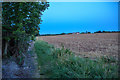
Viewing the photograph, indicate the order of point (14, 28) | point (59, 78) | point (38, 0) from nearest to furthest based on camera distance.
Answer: point (59, 78)
point (14, 28)
point (38, 0)

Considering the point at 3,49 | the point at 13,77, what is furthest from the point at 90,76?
the point at 3,49

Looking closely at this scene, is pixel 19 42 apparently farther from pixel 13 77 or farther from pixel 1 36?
pixel 13 77

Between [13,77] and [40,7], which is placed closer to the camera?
[13,77]

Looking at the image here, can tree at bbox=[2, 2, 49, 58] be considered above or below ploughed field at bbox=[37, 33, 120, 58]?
above

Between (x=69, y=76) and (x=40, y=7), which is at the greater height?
(x=40, y=7)

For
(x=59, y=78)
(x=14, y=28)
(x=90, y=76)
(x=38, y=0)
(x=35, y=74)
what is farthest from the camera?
(x=38, y=0)

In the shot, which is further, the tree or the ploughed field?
the ploughed field

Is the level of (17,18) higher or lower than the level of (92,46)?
higher

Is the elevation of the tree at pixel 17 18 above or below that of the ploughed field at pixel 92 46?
above

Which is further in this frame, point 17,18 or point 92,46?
point 92,46

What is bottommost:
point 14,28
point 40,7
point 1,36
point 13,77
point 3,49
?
point 13,77

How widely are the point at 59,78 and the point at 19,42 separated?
1.95 m

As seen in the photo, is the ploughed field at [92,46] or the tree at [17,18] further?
the ploughed field at [92,46]

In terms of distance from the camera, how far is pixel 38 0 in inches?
174
